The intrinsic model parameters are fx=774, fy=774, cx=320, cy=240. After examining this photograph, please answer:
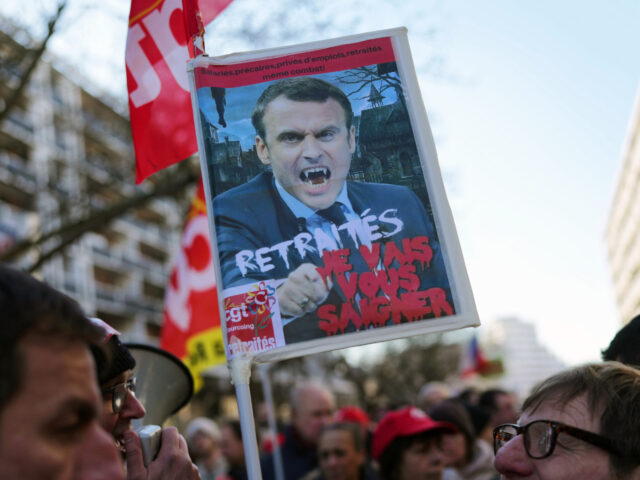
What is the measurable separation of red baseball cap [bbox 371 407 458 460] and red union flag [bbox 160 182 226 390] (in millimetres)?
1945

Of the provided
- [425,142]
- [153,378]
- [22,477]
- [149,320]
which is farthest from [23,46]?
[149,320]

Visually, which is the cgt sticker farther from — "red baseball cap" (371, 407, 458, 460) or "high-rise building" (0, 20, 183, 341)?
"high-rise building" (0, 20, 183, 341)

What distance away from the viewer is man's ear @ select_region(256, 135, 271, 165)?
223 cm

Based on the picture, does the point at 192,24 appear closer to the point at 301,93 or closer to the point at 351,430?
the point at 301,93

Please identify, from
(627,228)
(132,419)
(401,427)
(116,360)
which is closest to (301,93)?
(116,360)

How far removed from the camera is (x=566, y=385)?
7.00 ft

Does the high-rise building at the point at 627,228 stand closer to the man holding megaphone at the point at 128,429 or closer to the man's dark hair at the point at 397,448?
the man's dark hair at the point at 397,448

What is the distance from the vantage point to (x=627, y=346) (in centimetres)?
266

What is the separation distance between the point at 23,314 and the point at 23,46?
7.32m

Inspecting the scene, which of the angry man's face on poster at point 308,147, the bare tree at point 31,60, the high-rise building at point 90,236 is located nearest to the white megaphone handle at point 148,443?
the angry man's face on poster at point 308,147

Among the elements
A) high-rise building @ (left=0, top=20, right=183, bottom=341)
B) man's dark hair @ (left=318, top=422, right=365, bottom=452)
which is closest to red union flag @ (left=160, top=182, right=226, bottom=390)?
man's dark hair @ (left=318, top=422, right=365, bottom=452)

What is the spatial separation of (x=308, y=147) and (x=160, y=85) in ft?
2.75

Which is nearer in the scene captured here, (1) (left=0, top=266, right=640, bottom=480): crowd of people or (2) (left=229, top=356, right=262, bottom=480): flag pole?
(1) (left=0, top=266, right=640, bottom=480): crowd of people

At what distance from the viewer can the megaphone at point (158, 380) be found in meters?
2.62
